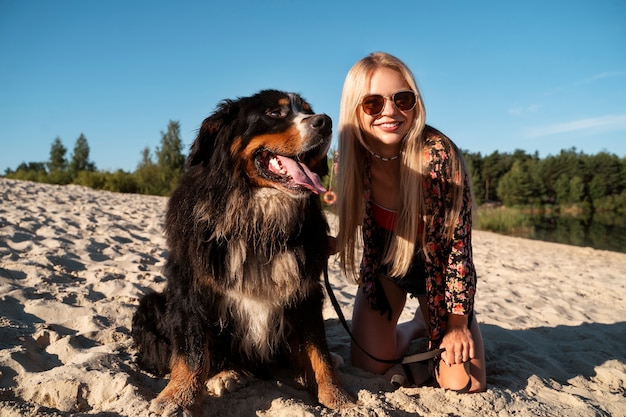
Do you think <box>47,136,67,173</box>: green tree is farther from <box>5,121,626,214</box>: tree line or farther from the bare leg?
the bare leg

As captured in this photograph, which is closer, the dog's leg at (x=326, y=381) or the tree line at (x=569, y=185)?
the dog's leg at (x=326, y=381)

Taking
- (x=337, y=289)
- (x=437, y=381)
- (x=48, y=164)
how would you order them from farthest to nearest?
(x=48, y=164) < (x=337, y=289) < (x=437, y=381)

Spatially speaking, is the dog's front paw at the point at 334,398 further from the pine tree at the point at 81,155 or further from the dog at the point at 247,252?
the pine tree at the point at 81,155

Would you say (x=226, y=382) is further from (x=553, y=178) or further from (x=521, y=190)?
(x=553, y=178)

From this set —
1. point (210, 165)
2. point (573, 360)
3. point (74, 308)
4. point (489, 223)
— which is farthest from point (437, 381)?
point (489, 223)

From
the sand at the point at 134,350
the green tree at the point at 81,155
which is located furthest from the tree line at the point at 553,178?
the sand at the point at 134,350

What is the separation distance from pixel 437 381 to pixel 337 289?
234cm

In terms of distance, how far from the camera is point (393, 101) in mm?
2605

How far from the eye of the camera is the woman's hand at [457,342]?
98.5 inches

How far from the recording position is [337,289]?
497 cm

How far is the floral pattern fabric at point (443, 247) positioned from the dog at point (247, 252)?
69cm

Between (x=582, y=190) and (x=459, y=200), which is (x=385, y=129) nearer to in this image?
(x=459, y=200)

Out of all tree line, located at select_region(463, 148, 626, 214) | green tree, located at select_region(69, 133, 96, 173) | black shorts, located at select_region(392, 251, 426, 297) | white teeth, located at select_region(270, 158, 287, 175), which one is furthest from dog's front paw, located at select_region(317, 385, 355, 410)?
green tree, located at select_region(69, 133, 96, 173)

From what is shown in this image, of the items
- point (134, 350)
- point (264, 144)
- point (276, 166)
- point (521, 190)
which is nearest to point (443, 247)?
point (276, 166)
